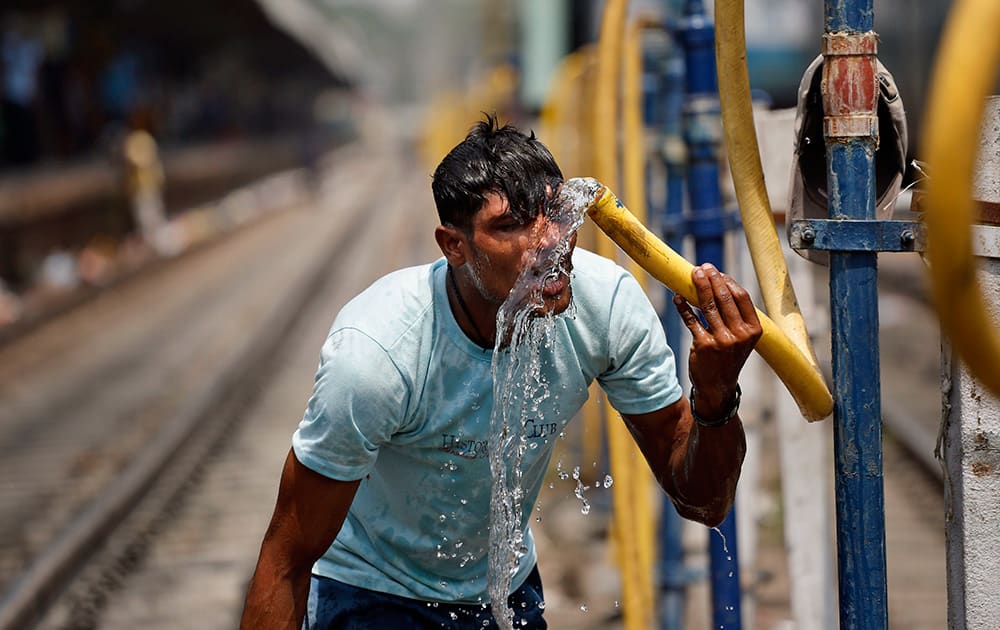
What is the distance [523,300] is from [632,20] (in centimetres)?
283

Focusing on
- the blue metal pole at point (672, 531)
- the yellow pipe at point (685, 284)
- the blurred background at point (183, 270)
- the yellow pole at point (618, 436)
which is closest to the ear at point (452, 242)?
the yellow pipe at point (685, 284)

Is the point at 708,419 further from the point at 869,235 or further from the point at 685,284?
the point at 869,235

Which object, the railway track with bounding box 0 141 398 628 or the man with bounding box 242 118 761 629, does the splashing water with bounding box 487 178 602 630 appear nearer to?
the man with bounding box 242 118 761 629

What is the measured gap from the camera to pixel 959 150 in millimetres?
1490

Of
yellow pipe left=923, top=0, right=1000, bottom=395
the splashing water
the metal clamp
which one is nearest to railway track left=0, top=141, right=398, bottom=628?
the splashing water

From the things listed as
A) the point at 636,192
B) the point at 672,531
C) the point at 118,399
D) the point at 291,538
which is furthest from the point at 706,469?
the point at 118,399

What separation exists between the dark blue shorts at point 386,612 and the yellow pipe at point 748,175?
89 centimetres

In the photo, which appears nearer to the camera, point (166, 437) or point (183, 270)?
point (166, 437)

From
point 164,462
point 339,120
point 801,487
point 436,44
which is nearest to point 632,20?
point 801,487

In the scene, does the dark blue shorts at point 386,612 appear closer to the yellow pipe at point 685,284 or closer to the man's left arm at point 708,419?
the man's left arm at point 708,419

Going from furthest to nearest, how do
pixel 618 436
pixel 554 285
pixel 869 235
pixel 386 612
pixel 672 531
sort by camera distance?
1. pixel 672 531
2. pixel 618 436
3. pixel 386 612
4. pixel 554 285
5. pixel 869 235

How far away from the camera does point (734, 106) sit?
8.18ft

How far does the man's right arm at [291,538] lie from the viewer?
8.16 ft

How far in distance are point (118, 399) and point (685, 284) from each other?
9.40 m
